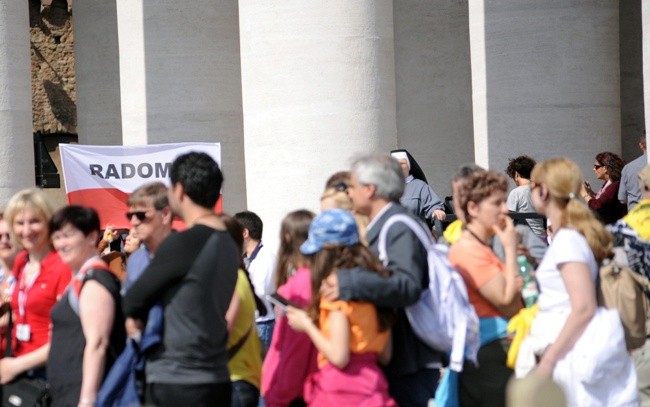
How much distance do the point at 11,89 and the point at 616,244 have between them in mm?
8966

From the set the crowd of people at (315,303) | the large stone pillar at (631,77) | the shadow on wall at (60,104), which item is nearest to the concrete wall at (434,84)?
the large stone pillar at (631,77)

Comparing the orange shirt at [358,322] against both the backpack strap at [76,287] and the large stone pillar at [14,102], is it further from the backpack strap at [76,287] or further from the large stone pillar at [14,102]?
the large stone pillar at [14,102]

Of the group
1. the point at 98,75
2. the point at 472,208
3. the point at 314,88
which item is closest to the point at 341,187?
the point at 472,208

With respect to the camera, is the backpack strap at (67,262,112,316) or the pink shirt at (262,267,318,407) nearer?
the backpack strap at (67,262,112,316)

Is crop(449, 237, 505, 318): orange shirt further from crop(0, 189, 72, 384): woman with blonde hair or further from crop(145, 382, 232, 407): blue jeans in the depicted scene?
crop(0, 189, 72, 384): woman with blonde hair

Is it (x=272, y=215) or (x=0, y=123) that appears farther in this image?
(x=0, y=123)

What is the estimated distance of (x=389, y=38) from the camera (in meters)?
12.0

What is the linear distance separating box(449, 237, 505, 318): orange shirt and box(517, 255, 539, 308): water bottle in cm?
38

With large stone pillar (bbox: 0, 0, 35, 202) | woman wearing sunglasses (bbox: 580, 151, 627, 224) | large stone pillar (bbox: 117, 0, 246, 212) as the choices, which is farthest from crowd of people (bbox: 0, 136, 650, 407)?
large stone pillar (bbox: 117, 0, 246, 212)

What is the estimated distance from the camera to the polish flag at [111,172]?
12.0 metres

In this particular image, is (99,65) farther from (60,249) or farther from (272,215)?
(60,249)

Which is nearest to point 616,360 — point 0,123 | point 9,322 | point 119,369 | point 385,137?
point 119,369

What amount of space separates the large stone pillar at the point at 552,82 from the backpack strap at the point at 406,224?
289 inches

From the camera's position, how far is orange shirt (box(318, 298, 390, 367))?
5.84 meters
